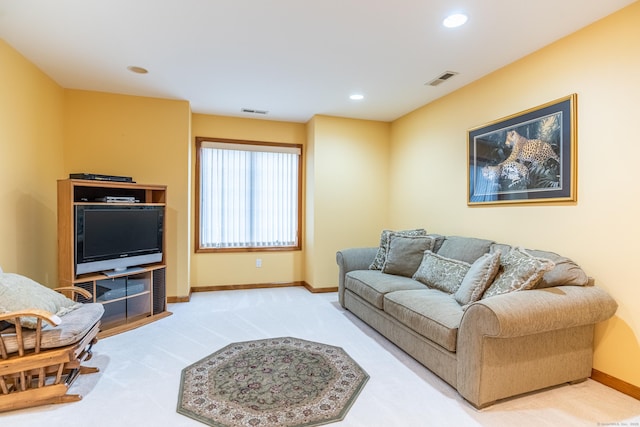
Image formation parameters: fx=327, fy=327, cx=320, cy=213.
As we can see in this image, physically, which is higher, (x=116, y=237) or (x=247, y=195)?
(x=247, y=195)

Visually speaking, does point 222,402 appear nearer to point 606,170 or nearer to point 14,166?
point 14,166

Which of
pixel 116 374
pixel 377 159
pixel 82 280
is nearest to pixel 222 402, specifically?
pixel 116 374

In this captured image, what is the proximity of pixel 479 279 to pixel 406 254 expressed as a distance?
3.60 feet

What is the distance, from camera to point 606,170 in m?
2.29

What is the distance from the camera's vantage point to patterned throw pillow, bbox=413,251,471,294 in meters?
2.82

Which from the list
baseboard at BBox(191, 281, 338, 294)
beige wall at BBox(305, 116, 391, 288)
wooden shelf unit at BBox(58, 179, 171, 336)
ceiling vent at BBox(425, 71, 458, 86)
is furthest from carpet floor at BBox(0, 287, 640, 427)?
ceiling vent at BBox(425, 71, 458, 86)

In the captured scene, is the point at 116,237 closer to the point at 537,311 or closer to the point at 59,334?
the point at 59,334

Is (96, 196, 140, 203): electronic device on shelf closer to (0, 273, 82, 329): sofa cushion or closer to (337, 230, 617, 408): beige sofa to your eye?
(0, 273, 82, 329): sofa cushion

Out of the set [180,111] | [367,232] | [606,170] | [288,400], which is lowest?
[288,400]

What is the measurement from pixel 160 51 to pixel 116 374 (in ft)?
8.53

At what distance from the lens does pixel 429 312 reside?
7.88 feet

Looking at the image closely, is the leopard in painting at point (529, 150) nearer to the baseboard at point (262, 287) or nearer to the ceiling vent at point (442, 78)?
the ceiling vent at point (442, 78)

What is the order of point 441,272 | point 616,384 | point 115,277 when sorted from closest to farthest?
point 616,384 < point 441,272 < point 115,277

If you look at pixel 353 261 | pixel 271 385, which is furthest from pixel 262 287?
pixel 271 385
